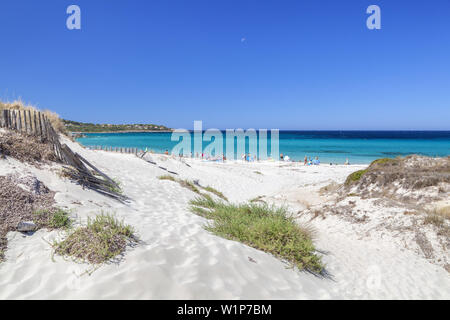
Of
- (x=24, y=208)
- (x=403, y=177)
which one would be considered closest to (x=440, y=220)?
(x=403, y=177)

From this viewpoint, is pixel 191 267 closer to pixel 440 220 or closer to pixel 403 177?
pixel 440 220

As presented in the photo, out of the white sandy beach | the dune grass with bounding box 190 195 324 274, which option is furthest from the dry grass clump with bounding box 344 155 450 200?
the dune grass with bounding box 190 195 324 274

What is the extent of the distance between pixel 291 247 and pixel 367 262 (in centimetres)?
202

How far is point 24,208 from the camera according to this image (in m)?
3.74

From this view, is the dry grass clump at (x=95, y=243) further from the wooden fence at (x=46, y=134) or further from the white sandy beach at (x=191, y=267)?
the wooden fence at (x=46, y=134)

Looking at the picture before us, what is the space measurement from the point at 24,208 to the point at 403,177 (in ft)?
37.3

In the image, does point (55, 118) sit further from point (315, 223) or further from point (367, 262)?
point (367, 262)

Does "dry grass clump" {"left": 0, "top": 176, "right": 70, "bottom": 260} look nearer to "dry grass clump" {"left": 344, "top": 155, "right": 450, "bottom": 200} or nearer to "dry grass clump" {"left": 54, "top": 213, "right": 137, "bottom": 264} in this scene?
"dry grass clump" {"left": 54, "top": 213, "right": 137, "bottom": 264}

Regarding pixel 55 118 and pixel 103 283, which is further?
pixel 55 118

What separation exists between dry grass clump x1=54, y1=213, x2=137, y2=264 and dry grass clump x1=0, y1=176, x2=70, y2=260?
A: 0.58m

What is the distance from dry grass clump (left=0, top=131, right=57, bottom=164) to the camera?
542 cm

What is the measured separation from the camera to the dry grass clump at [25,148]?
5420 millimetres
